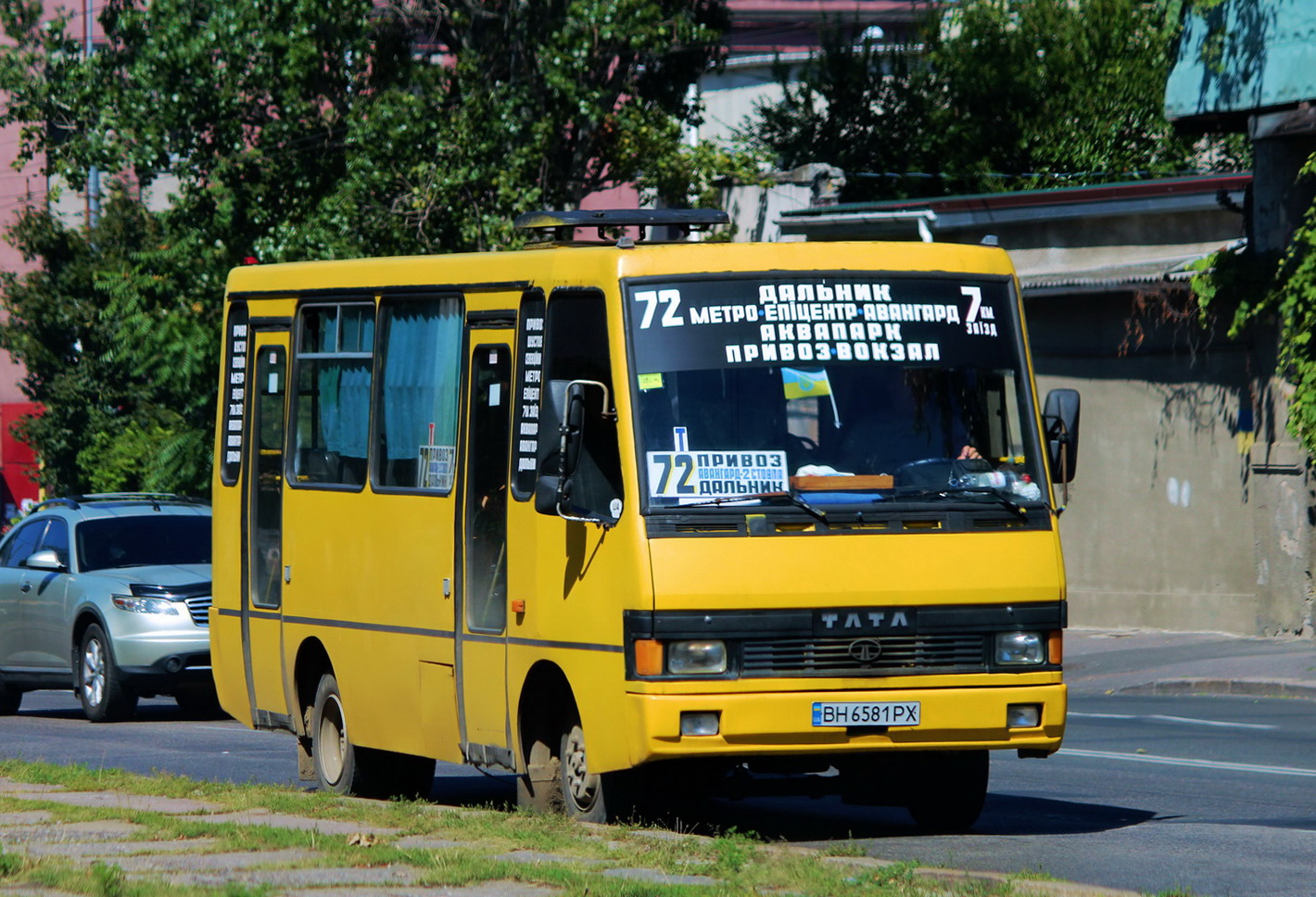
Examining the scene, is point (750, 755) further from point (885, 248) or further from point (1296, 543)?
point (1296, 543)

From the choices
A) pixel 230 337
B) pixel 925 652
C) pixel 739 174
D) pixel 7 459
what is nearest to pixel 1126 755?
pixel 925 652

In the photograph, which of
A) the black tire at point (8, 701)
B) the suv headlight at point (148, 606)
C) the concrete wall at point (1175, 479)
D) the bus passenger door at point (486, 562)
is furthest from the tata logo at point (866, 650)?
the concrete wall at point (1175, 479)

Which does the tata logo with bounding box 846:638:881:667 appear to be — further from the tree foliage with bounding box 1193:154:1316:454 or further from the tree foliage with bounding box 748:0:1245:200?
the tree foliage with bounding box 748:0:1245:200

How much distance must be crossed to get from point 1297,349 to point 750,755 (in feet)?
45.4

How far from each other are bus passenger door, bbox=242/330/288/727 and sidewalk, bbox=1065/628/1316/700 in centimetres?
955

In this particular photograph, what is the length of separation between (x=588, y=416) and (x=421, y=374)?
6.16ft

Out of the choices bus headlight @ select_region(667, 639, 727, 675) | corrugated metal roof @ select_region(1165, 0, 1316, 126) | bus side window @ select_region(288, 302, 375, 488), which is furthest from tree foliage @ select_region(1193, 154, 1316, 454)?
bus headlight @ select_region(667, 639, 727, 675)

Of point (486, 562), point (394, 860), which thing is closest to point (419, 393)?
point (486, 562)

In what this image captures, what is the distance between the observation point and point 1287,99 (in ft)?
69.4

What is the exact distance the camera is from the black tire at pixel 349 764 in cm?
1155

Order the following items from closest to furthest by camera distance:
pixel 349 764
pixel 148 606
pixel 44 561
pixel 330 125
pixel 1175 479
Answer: pixel 349 764 → pixel 148 606 → pixel 44 561 → pixel 1175 479 → pixel 330 125

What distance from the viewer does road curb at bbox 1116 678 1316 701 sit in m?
18.2

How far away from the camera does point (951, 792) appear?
9.90m

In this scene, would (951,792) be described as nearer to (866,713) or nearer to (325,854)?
(866,713)
